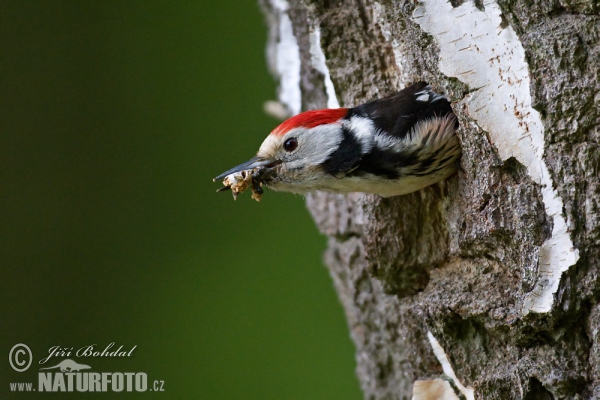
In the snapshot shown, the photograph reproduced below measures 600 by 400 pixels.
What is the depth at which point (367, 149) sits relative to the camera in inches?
53.8

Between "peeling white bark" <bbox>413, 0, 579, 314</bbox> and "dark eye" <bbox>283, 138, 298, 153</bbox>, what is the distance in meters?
0.34

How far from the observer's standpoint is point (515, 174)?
1.20m

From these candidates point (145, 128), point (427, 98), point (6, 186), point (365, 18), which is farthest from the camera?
point (145, 128)

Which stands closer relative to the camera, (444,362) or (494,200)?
(494,200)

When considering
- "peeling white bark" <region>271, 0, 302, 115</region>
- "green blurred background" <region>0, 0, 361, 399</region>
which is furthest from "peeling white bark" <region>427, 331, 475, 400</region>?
"green blurred background" <region>0, 0, 361, 399</region>

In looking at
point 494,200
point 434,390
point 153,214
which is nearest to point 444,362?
point 434,390

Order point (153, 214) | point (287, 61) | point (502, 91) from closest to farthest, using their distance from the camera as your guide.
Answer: point (502, 91) < point (287, 61) < point (153, 214)

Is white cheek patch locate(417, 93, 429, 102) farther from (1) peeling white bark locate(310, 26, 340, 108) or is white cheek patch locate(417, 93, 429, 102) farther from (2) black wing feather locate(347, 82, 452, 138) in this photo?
(1) peeling white bark locate(310, 26, 340, 108)

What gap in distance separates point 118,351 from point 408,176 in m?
1.69

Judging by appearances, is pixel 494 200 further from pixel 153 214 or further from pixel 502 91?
pixel 153 214

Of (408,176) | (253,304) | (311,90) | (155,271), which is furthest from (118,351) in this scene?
(408,176)

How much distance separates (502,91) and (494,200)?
0.66 ft

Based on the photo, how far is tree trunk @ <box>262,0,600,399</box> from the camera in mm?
1105

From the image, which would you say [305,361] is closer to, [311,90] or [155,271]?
[155,271]
